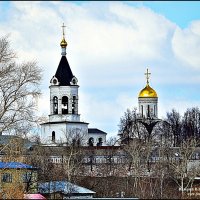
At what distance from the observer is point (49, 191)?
4228cm

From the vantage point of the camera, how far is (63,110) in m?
81.9

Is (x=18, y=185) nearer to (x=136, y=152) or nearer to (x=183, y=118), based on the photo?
(x=136, y=152)

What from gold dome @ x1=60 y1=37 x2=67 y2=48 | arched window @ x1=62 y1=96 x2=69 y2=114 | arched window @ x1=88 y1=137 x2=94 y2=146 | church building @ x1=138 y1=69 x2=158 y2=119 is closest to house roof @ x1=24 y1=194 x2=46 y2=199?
arched window @ x1=62 y1=96 x2=69 y2=114

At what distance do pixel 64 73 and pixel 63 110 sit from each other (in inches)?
115

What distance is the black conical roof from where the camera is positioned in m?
81.5

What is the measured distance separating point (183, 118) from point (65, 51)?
476 inches

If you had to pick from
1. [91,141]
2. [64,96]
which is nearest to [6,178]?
[64,96]

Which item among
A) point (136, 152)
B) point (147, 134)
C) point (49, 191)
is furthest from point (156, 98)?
point (49, 191)

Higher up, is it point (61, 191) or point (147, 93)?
point (147, 93)

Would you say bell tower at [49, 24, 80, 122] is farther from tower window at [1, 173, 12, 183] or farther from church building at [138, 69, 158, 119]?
tower window at [1, 173, 12, 183]

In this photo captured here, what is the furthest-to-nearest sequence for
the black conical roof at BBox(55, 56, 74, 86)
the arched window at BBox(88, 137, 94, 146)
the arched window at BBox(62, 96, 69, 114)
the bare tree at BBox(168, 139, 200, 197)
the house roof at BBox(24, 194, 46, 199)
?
the arched window at BBox(88, 137, 94, 146) → the black conical roof at BBox(55, 56, 74, 86) → the arched window at BBox(62, 96, 69, 114) → the bare tree at BBox(168, 139, 200, 197) → the house roof at BBox(24, 194, 46, 199)

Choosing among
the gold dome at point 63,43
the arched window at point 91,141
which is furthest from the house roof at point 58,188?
the arched window at point 91,141

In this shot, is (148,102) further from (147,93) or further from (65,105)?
(65,105)

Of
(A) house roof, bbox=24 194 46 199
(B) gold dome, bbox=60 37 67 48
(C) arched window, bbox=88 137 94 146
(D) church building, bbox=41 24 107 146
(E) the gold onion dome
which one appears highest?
(B) gold dome, bbox=60 37 67 48
